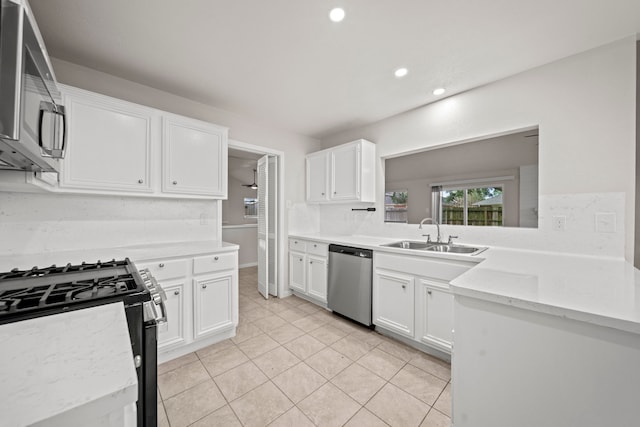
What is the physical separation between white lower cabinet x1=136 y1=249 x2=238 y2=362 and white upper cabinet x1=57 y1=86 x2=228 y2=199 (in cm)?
69

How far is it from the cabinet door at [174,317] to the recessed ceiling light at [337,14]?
2272 millimetres

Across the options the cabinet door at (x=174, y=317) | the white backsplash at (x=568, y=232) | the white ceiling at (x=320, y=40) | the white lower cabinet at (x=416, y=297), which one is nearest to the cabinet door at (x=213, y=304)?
the cabinet door at (x=174, y=317)

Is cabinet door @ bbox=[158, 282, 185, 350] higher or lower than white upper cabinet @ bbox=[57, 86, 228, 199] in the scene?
lower

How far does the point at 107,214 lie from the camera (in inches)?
83.4

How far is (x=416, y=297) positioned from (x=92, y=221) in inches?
113

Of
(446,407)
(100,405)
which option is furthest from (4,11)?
(446,407)

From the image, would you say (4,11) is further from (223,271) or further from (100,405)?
(223,271)

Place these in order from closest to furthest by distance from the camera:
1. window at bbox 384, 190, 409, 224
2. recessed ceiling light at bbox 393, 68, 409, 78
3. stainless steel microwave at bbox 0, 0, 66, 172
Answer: stainless steel microwave at bbox 0, 0, 66, 172 → recessed ceiling light at bbox 393, 68, 409, 78 → window at bbox 384, 190, 409, 224

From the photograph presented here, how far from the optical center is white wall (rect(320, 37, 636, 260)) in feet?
5.54

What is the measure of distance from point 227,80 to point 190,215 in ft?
4.65

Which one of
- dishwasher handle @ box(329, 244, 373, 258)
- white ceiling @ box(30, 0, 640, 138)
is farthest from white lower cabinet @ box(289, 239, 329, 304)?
white ceiling @ box(30, 0, 640, 138)

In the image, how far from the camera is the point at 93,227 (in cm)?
205

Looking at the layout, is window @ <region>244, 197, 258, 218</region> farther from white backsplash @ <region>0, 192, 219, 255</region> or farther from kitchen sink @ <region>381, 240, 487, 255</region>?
kitchen sink @ <region>381, 240, 487, 255</region>

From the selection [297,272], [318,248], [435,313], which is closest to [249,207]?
[297,272]
